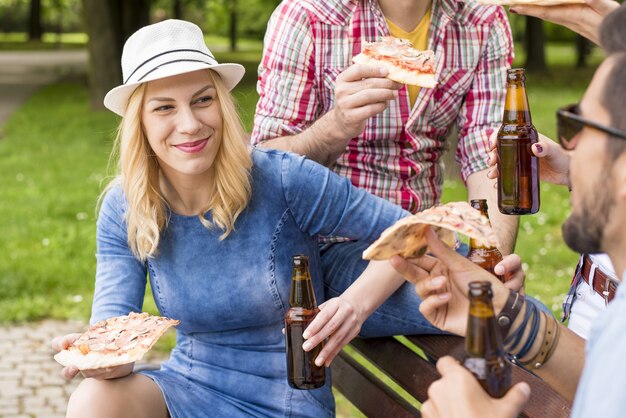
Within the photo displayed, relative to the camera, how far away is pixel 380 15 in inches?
173

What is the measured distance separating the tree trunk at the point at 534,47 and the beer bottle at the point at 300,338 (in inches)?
958

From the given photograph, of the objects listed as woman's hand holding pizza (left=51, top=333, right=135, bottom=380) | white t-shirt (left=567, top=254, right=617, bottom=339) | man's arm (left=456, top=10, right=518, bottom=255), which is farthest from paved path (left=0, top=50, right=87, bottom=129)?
white t-shirt (left=567, top=254, right=617, bottom=339)

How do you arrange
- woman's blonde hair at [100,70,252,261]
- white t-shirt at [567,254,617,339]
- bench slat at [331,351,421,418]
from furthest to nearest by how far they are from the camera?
bench slat at [331,351,421,418], woman's blonde hair at [100,70,252,261], white t-shirt at [567,254,617,339]

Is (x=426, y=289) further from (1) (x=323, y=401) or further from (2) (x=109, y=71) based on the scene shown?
(2) (x=109, y=71)

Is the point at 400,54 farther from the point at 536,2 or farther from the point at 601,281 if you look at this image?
the point at 601,281

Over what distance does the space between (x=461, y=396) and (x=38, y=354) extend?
5.45 meters

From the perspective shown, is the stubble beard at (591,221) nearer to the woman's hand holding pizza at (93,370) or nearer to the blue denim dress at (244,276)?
the blue denim dress at (244,276)

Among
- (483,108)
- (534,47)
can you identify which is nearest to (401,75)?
(483,108)

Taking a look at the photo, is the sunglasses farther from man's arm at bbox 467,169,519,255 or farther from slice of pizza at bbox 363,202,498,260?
man's arm at bbox 467,169,519,255

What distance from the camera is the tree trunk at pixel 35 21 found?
180ft

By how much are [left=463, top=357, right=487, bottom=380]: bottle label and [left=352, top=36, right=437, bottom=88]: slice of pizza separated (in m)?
1.60

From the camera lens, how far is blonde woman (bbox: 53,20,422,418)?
3820mm

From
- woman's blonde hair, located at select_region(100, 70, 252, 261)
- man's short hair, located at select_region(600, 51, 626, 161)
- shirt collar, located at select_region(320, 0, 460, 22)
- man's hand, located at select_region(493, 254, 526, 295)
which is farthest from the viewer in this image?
shirt collar, located at select_region(320, 0, 460, 22)

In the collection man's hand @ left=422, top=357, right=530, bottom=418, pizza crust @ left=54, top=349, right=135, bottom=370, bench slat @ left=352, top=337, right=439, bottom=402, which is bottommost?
bench slat @ left=352, top=337, right=439, bottom=402
